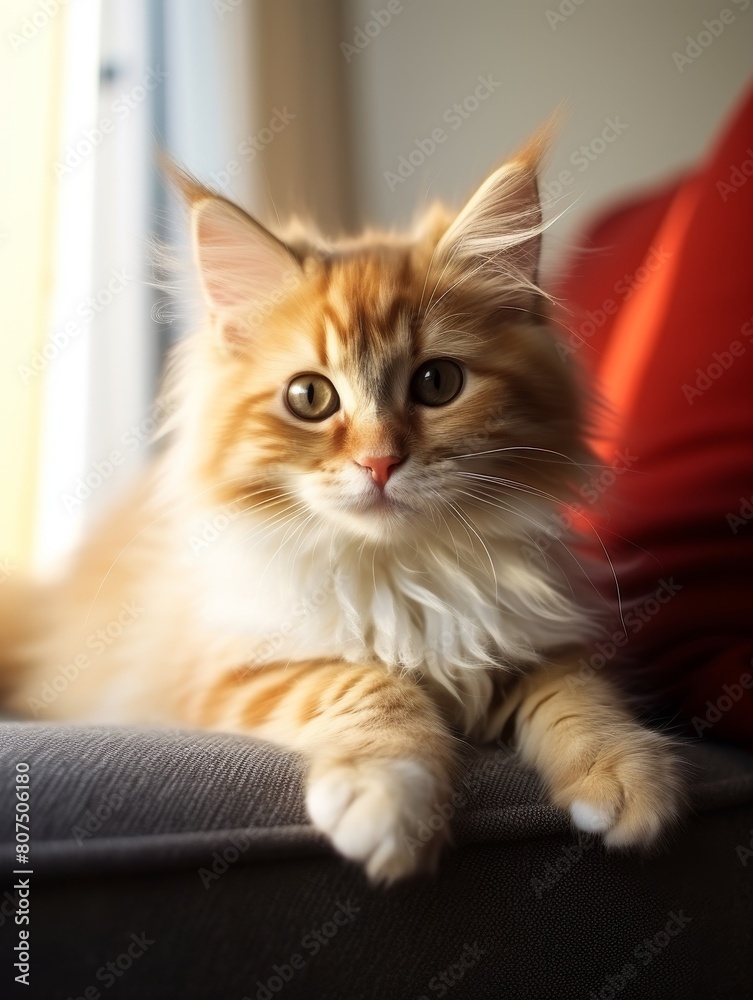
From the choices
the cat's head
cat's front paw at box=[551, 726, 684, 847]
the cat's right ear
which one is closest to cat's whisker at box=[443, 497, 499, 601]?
the cat's head

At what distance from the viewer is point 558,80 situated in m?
2.48

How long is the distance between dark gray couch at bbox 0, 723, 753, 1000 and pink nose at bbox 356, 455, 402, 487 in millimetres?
365

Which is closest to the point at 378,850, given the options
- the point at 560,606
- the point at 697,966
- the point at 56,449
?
the point at 697,966

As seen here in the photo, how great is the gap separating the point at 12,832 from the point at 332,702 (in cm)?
43

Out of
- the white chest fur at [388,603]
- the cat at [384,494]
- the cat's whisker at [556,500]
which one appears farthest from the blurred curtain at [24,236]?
the cat's whisker at [556,500]

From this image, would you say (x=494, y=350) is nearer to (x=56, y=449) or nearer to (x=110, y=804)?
(x=110, y=804)

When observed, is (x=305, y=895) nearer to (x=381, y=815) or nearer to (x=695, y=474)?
(x=381, y=815)

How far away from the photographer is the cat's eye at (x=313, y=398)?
109 centimetres

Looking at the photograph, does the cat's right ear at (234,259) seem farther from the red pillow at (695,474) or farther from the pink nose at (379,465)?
the red pillow at (695,474)

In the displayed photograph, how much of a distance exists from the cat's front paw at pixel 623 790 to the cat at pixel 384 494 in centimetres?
1

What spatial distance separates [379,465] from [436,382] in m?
0.18

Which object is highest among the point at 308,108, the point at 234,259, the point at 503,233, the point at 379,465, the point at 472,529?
the point at 308,108

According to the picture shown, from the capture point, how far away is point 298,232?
1.37m

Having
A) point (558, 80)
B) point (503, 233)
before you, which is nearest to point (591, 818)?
point (503, 233)
